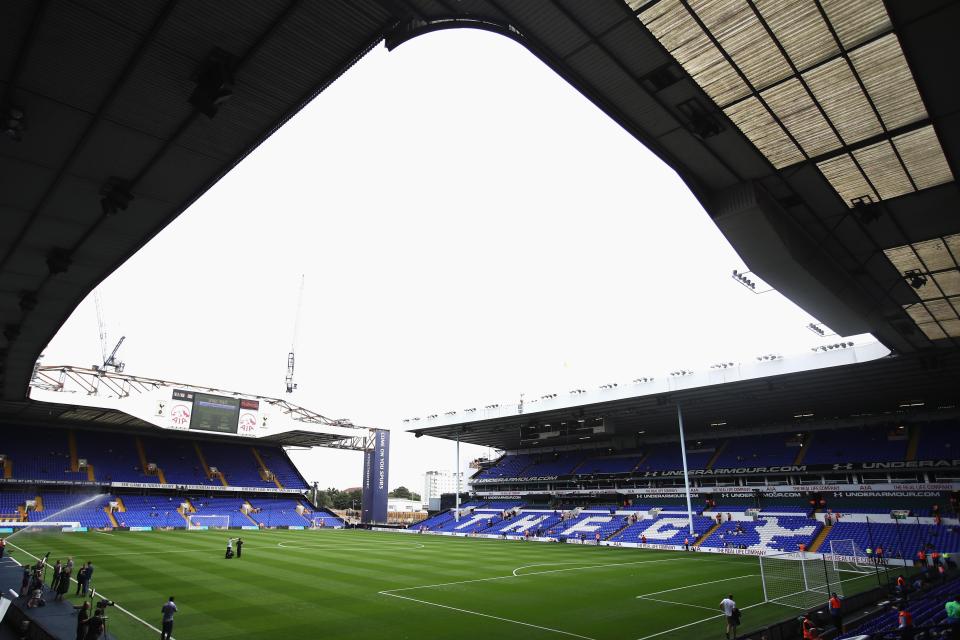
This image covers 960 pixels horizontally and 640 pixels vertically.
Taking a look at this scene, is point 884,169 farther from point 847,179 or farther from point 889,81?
point 889,81

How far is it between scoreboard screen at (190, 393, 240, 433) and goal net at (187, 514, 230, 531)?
29.0ft

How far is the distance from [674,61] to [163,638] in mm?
17641

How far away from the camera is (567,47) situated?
8531mm

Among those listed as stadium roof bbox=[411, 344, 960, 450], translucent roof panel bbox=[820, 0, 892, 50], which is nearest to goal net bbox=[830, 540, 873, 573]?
stadium roof bbox=[411, 344, 960, 450]

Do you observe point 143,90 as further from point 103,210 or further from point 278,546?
point 278,546

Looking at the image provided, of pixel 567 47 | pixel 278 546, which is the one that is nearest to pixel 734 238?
pixel 567 47

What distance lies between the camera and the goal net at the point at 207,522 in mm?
54312

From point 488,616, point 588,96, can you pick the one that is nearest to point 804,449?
point 488,616

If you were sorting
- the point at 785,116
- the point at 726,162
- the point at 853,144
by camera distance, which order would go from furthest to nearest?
the point at 726,162 < the point at 853,144 < the point at 785,116

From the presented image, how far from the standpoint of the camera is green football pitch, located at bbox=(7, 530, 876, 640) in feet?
52.7

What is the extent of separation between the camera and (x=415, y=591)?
22078 mm

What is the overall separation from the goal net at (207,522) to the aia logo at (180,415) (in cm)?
973

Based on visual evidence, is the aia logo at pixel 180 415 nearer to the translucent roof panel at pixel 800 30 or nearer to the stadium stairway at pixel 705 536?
the stadium stairway at pixel 705 536

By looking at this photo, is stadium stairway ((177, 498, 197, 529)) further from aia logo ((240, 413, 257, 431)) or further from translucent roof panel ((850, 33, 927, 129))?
translucent roof panel ((850, 33, 927, 129))
